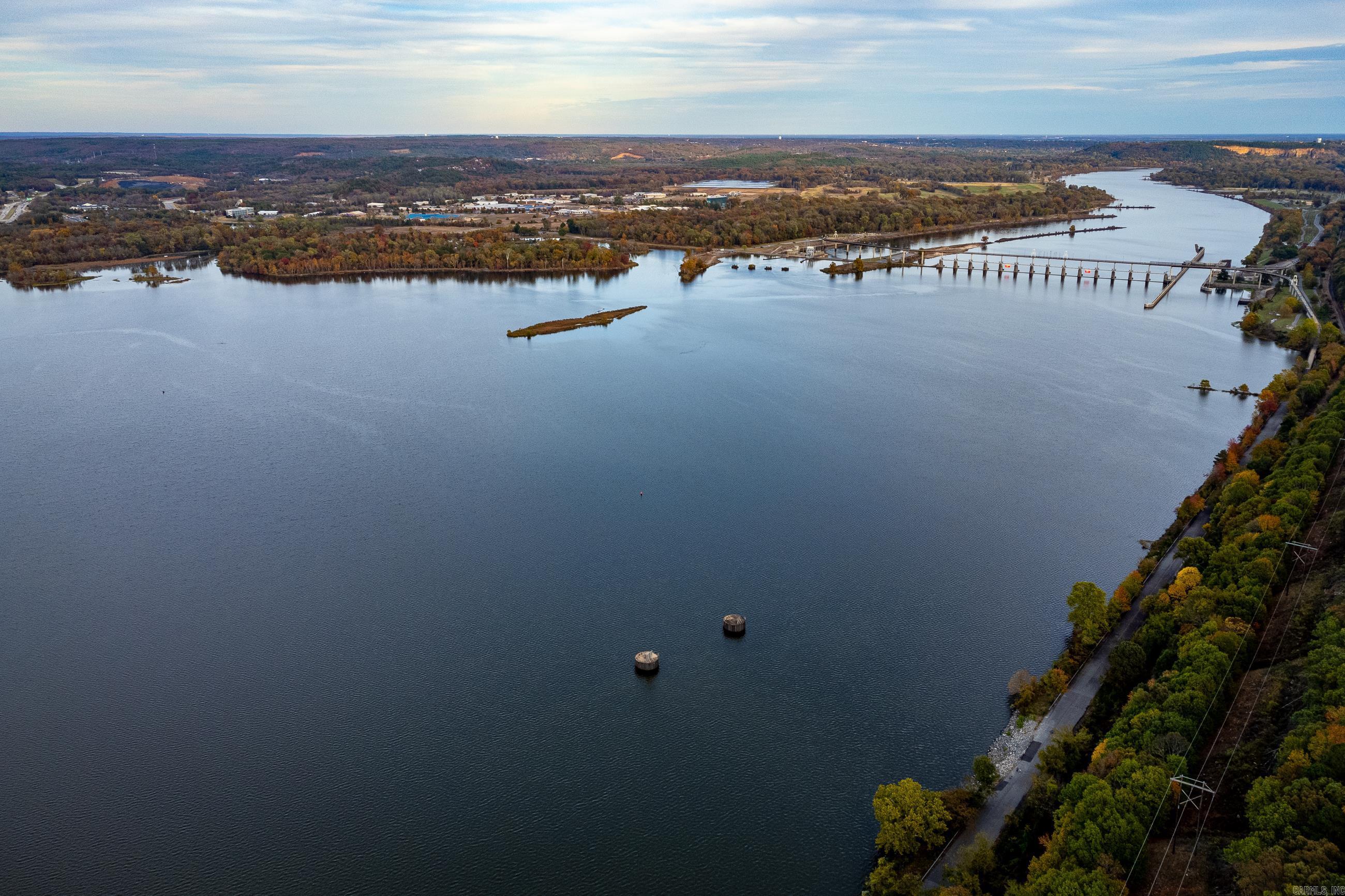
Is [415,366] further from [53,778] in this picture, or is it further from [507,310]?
[53,778]

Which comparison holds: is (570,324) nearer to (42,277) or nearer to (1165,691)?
(1165,691)

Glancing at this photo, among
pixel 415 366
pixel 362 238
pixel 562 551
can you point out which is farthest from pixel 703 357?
pixel 362 238

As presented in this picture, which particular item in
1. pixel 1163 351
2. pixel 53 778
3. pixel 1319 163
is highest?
pixel 1319 163

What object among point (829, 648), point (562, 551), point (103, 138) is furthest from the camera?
point (103, 138)

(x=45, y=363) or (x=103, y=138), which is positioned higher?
(x=103, y=138)

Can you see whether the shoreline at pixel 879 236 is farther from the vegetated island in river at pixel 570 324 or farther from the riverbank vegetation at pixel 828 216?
the vegetated island in river at pixel 570 324

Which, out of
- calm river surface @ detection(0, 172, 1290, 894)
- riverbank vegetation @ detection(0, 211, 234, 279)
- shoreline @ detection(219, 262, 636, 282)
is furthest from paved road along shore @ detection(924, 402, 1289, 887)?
riverbank vegetation @ detection(0, 211, 234, 279)

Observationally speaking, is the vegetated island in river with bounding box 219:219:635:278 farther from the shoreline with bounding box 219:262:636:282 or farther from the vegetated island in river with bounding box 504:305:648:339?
the vegetated island in river with bounding box 504:305:648:339

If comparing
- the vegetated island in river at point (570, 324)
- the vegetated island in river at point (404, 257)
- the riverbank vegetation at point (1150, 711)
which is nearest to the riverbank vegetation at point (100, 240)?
the vegetated island in river at point (404, 257)
